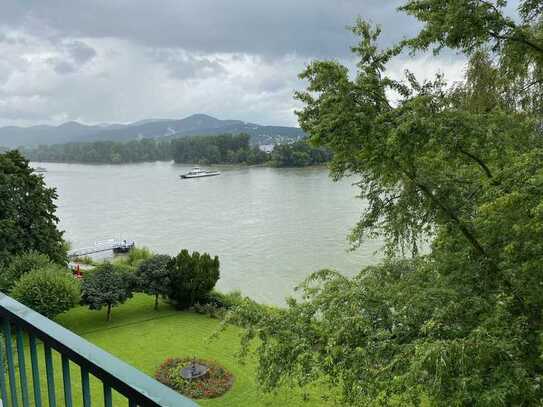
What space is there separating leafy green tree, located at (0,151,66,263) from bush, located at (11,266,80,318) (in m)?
2.35

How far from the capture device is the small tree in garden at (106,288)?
1588cm

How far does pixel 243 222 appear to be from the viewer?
1273 inches

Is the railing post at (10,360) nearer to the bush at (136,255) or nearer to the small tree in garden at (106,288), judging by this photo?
the small tree in garden at (106,288)

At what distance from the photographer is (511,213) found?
16.5 feet

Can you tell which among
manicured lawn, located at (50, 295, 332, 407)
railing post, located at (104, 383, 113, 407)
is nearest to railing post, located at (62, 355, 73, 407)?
railing post, located at (104, 383, 113, 407)

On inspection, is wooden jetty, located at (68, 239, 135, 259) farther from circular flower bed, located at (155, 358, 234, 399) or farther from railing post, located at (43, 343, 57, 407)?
railing post, located at (43, 343, 57, 407)

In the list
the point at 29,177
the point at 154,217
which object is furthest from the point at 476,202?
the point at 154,217

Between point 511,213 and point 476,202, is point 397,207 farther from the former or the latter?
point 511,213

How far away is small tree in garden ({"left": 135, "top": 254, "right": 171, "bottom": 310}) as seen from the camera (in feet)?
57.3

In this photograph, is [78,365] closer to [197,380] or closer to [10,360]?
[10,360]

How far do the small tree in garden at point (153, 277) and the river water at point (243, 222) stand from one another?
4.34 metres

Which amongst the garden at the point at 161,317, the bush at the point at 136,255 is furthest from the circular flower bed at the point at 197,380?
the bush at the point at 136,255

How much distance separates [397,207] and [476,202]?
4.41 feet

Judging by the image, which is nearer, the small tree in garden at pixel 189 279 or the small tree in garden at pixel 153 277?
the small tree in garden at pixel 153 277
